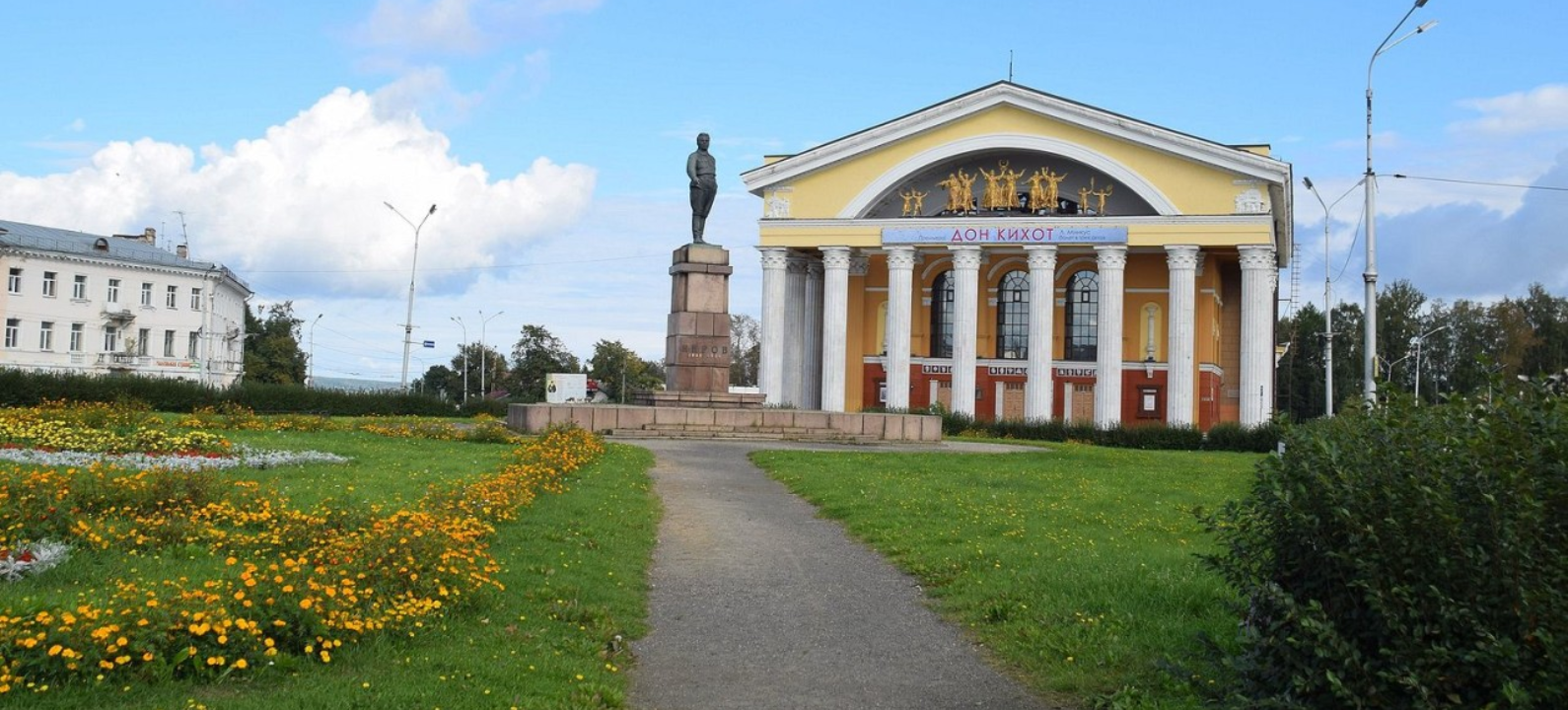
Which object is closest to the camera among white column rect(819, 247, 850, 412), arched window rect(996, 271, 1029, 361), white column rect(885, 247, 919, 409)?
white column rect(885, 247, 919, 409)

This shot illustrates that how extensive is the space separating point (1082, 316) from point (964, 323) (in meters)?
6.38

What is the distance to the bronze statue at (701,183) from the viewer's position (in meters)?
31.9

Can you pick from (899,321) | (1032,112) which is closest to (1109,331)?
(899,321)

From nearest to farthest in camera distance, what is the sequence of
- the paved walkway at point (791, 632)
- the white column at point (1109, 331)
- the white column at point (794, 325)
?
1. the paved walkway at point (791, 632)
2. the white column at point (1109, 331)
3. the white column at point (794, 325)

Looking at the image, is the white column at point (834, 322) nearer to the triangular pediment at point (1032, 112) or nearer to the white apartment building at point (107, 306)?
the triangular pediment at point (1032, 112)

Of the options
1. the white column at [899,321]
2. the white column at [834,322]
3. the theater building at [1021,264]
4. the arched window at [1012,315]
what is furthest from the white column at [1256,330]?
the white column at [834,322]

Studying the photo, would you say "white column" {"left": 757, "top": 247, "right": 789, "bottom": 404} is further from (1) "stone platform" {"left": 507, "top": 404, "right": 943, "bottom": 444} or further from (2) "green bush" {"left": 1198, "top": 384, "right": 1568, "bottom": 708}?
(2) "green bush" {"left": 1198, "top": 384, "right": 1568, "bottom": 708}

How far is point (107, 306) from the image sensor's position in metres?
70.9

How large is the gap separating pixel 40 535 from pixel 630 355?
283 feet

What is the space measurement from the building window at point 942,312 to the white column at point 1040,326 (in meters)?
6.13

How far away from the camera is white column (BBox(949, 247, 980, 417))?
48.1 metres

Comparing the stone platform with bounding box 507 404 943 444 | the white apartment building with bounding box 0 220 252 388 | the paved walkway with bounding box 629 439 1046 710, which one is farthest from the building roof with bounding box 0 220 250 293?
the paved walkway with bounding box 629 439 1046 710

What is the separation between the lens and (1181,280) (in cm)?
4597

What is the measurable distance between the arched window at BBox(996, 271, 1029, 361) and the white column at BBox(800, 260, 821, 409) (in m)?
7.07
